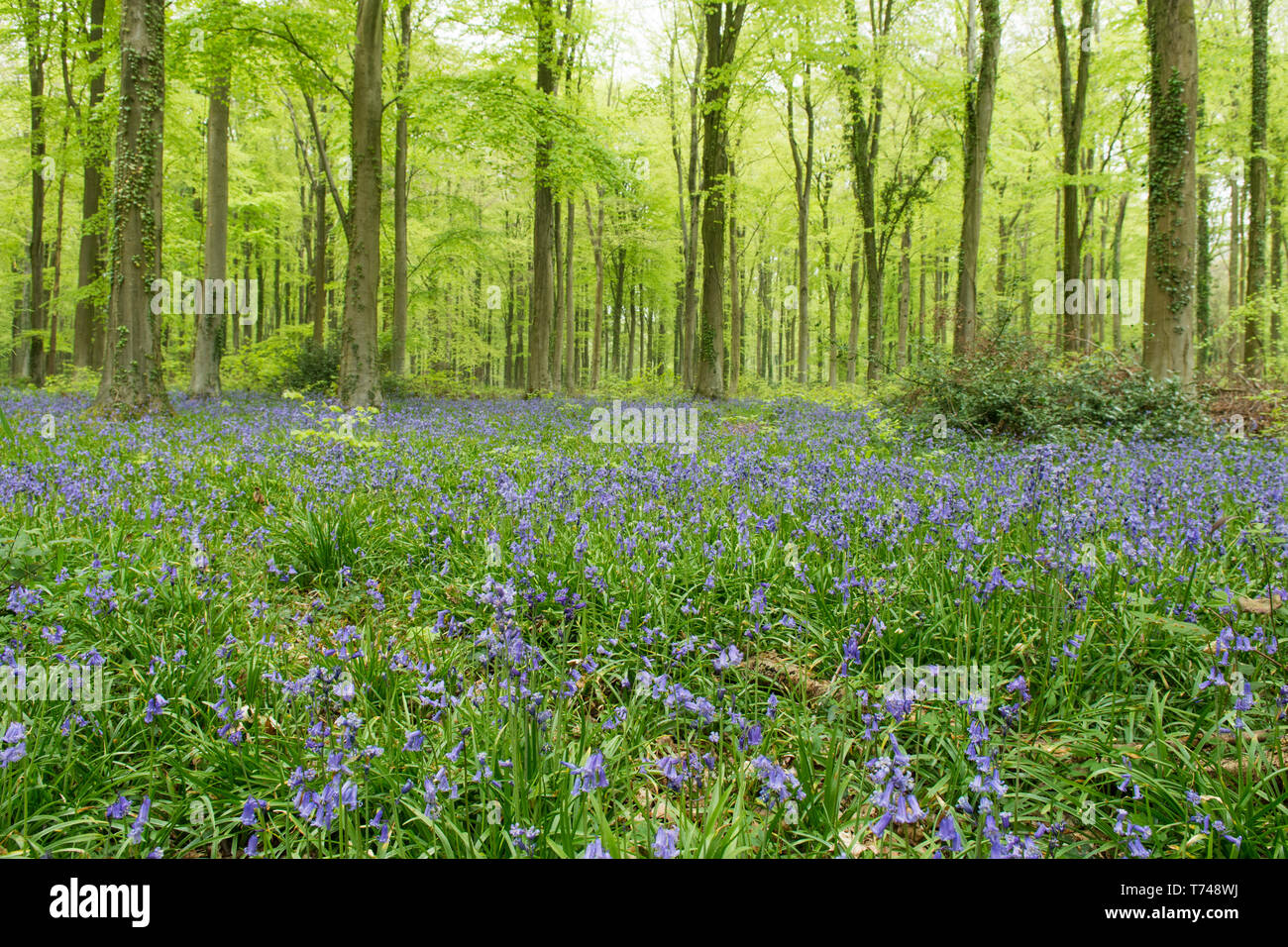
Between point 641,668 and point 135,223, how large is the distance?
11064 mm

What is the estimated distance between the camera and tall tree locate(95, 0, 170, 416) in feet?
30.4

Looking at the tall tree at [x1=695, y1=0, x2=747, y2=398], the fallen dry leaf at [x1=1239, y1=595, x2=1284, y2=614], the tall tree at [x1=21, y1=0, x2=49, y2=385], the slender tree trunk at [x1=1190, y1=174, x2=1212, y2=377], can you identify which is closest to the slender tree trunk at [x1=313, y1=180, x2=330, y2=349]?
the tall tree at [x1=21, y1=0, x2=49, y2=385]

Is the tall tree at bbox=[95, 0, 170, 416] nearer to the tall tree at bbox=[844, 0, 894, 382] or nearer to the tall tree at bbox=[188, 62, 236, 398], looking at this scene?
the tall tree at bbox=[188, 62, 236, 398]

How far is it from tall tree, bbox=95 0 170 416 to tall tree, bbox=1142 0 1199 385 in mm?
14967

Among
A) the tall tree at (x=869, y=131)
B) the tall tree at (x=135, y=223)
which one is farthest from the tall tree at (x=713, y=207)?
the tall tree at (x=135, y=223)

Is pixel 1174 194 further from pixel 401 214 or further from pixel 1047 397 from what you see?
pixel 401 214

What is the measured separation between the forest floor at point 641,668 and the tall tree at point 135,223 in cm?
518

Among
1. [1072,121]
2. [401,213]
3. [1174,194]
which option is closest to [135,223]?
[401,213]

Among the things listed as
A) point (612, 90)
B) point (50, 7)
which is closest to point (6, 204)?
point (50, 7)

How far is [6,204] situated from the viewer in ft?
89.5

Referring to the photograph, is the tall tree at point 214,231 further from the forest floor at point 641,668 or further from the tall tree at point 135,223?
the forest floor at point 641,668
